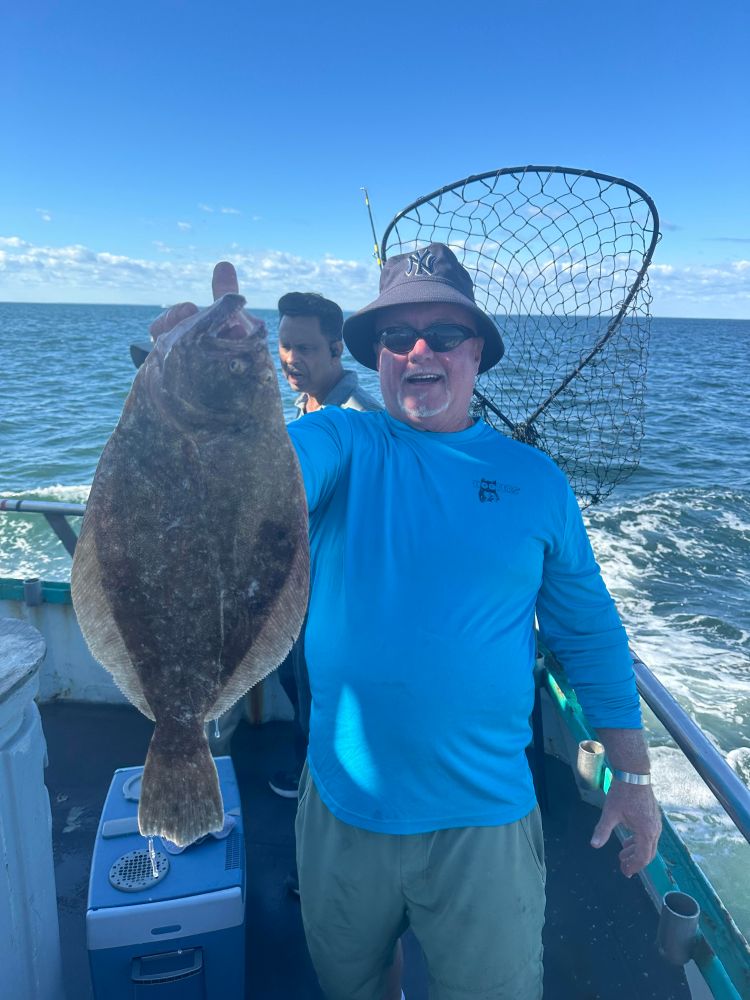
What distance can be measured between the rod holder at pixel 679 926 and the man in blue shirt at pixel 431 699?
0.16 m

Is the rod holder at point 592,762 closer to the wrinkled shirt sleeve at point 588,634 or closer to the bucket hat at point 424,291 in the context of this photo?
the wrinkled shirt sleeve at point 588,634

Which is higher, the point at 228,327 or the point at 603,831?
the point at 228,327

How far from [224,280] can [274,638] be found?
106cm

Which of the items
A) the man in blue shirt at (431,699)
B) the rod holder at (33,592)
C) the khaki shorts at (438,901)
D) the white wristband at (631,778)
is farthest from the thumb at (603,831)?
the rod holder at (33,592)

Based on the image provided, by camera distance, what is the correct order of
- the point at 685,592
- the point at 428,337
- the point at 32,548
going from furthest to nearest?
the point at 32,548
the point at 685,592
the point at 428,337

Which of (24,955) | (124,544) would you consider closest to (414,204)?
(124,544)

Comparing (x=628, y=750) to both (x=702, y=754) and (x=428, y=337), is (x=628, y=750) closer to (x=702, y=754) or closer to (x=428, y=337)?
(x=702, y=754)

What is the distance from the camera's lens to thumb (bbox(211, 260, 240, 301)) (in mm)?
1873

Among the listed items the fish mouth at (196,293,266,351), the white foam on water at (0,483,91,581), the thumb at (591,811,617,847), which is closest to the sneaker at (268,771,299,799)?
the thumb at (591,811,617,847)

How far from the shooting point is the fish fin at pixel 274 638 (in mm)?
1870

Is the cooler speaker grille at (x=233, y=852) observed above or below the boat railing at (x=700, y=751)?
below

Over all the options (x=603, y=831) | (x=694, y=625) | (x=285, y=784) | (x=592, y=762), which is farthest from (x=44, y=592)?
(x=694, y=625)

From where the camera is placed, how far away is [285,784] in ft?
13.8

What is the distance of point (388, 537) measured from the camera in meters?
2.08
